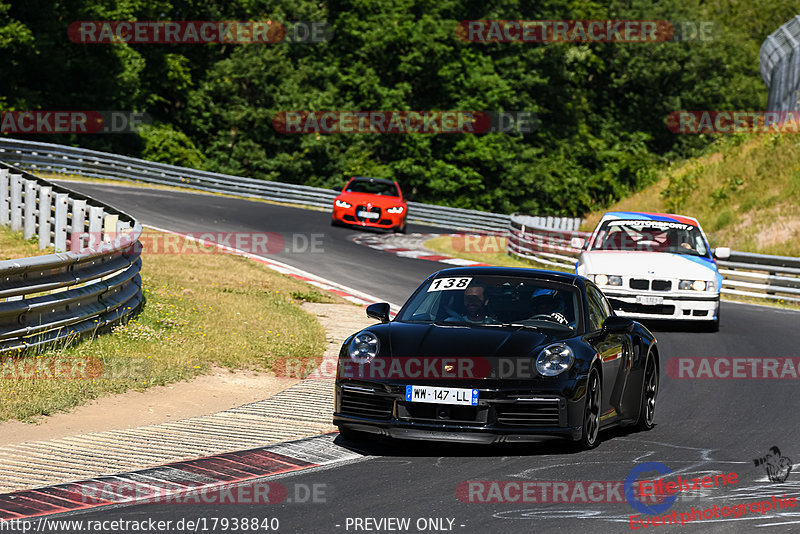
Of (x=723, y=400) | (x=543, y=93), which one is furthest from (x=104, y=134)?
(x=723, y=400)

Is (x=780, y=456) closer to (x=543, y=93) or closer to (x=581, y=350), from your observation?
(x=581, y=350)

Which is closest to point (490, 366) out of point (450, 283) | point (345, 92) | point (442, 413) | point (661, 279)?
point (442, 413)

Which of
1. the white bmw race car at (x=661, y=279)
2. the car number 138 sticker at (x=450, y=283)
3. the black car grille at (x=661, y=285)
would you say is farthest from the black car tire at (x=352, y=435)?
the black car grille at (x=661, y=285)

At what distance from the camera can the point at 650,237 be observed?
17.3 metres

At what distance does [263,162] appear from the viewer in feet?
176

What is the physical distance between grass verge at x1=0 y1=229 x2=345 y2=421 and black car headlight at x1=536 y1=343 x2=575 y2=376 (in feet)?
12.5

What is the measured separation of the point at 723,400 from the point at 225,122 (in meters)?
46.5

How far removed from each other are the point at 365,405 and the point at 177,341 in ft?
16.6

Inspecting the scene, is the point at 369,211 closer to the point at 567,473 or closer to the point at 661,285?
the point at 661,285

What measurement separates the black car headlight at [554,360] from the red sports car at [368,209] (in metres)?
23.2

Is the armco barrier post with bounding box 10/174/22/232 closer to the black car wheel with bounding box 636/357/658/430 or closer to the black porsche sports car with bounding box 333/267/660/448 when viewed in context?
the black porsche sports car with bounding box 333/267/660/448

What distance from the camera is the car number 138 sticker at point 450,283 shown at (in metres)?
9.02

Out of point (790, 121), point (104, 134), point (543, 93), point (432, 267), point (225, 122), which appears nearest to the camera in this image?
point (432, 267)

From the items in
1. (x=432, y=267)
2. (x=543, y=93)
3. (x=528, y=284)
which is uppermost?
(x=543, y=93)
